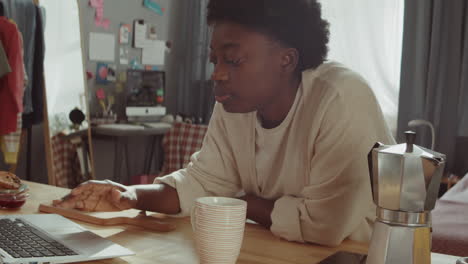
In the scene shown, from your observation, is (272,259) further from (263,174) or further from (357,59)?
(357,59)

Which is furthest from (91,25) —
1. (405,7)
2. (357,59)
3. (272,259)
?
(272,259)

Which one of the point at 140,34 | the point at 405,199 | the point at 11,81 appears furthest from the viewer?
the point at 140,34

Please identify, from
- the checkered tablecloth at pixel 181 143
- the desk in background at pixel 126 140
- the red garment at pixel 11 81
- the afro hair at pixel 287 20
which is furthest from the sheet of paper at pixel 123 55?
the afro hair at pixel 287 20

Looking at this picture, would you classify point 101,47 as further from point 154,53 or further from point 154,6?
point 154,6

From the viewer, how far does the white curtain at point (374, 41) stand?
4.34 metres

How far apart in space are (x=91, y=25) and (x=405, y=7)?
2416mm

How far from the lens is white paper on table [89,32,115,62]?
4.54m

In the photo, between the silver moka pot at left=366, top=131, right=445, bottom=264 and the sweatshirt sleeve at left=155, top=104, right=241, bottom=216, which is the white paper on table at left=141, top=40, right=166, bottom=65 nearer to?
the sweatshirt sleeve at left=155, top=104, right=241, bottom=216

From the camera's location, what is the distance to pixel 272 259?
1.02 meters

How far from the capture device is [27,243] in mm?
955

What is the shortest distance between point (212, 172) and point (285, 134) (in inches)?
8.7

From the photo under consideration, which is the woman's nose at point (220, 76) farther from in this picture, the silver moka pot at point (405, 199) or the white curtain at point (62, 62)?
the white curtain at point (62, 62)

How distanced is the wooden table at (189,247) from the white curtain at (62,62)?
9.22 feet

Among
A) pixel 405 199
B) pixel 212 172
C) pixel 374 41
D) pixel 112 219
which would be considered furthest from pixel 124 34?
pixel 405 199
